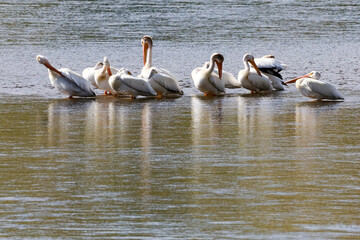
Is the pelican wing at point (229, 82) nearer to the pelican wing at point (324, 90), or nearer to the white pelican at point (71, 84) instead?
the pelican wing at point (324, 90)

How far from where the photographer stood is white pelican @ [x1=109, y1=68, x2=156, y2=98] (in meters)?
12.9

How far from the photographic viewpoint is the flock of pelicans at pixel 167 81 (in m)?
12.7

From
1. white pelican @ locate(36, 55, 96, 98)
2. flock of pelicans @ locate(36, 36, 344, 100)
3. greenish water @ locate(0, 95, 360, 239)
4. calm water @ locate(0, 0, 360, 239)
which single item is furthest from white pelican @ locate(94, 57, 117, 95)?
greenish water @ locate(0, 95, 360, 239)

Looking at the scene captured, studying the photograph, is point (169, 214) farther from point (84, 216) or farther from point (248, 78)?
point (248, 78)

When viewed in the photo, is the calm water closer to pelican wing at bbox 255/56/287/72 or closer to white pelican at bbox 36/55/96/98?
white pelican at bbox 36/55/96/98

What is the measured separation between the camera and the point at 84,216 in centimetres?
588

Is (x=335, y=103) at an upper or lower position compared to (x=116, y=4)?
lower

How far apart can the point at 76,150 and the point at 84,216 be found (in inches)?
104

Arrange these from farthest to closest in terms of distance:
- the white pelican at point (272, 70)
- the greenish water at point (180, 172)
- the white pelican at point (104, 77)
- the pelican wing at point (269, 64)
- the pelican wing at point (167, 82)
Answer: the pelican wing at point (269, 64)
the white pelican at point (272, 70)
the white pelican at point (104, 77)
the pelican wing at point (167, 82)
the greenish water at point (180, 172)

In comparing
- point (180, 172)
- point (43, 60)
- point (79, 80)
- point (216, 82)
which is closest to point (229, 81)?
point (216, 82)

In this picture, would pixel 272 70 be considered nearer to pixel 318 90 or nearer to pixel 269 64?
pixel 269 64

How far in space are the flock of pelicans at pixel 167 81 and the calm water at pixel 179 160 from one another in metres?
0.20

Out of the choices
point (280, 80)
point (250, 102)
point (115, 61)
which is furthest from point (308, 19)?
point (250, 102)

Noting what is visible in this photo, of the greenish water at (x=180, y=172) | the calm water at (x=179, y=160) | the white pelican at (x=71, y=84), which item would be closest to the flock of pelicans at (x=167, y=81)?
the white pelican at (x=71, y=84)
